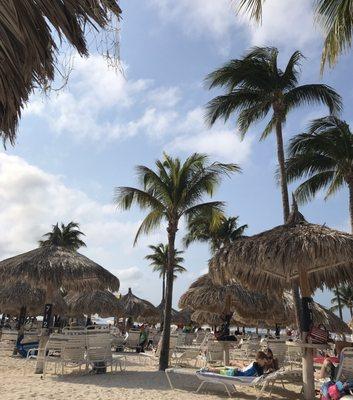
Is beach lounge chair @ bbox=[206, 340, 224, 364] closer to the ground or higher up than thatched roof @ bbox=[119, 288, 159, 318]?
closer to the ground

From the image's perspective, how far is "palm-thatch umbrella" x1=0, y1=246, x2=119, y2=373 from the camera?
39.1 ft

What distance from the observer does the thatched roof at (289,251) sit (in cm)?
757

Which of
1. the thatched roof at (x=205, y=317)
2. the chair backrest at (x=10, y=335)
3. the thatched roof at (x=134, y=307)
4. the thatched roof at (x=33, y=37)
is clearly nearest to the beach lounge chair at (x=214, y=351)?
the chair backrest at (x=10, y=335)

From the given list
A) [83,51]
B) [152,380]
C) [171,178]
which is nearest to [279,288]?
[152,380]

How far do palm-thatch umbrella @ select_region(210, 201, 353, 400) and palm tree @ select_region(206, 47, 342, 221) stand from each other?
5.39 m

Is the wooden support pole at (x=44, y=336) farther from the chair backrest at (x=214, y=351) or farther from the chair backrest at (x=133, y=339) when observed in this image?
the chair backrest at (x=133, y=339)

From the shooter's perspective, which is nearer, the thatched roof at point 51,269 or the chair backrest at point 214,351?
the thatched roof at point 51,269

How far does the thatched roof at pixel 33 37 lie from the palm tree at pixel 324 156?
11550mm

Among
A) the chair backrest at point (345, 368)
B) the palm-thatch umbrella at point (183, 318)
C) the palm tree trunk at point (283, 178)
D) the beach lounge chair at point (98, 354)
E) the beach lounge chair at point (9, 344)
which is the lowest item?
the chair backrest at point (345, 368)

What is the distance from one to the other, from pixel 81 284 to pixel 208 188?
16.7 feet

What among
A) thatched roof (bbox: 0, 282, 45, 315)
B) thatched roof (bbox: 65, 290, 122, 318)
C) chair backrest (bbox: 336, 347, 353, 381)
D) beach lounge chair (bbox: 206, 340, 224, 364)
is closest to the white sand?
chair backrest (bbox: 336, 347, 353, 381)

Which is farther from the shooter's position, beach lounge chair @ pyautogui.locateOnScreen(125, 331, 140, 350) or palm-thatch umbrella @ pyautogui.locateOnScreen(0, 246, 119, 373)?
beach lounge chair @ pyautogui.locateOnScreen(125, 331, 140, 350)

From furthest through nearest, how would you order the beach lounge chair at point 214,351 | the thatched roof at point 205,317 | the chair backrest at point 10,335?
the thatched roof at point 205,317, the chair backrest at point 10,335, the beach lounge chair at point 214,351

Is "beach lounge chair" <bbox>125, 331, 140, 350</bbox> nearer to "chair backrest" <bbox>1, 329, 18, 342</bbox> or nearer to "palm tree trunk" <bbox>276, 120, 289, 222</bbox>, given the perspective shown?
"chair backrest" <bbox>1, 329, 18, 342</bbox>
